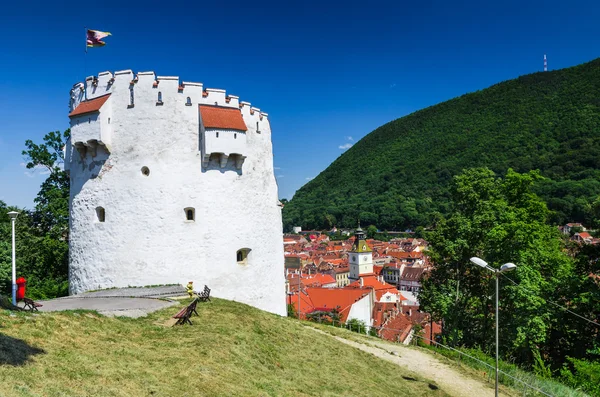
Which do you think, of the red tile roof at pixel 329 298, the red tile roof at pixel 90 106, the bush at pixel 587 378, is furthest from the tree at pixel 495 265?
the red tile roof at pixel 329 298

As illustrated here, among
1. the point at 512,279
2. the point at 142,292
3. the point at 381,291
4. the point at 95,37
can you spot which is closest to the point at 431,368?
the point at 512,279

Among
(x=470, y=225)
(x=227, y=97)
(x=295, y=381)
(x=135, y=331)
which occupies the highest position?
(x=227, y=97)

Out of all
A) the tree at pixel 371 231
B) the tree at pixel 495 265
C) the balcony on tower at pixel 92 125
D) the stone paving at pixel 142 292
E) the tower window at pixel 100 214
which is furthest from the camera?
the tree at pixel 371 231

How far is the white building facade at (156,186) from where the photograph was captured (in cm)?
1889

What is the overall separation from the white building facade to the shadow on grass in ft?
31.4

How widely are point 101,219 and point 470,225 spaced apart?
19.4 m

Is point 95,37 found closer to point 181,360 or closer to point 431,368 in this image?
point 181,360

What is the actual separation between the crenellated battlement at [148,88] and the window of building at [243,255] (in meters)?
6.40

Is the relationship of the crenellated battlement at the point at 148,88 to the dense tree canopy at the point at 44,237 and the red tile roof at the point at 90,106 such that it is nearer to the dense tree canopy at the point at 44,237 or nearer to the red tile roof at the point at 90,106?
the red tile roof at the point at 90,106

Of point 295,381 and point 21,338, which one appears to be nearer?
point 21,338

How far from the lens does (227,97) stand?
20297 mm

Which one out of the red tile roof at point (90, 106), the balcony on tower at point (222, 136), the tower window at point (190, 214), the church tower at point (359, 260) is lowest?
the church tower at point (359, 260)

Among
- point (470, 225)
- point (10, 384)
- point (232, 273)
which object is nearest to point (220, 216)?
point (232, 273)

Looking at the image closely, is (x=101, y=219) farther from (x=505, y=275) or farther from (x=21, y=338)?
(x=505, y=275)
